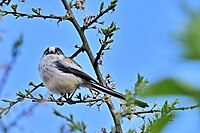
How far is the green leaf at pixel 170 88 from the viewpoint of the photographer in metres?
0.45

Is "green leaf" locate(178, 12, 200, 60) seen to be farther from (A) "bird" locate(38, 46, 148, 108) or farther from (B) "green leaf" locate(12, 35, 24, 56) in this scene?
(A) "bird" locate(38, 46, 148, 108)

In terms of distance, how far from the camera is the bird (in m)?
3.80

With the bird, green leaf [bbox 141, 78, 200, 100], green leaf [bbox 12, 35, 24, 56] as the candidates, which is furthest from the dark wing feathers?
green leaf [bbox 141, 78, 200, 100]

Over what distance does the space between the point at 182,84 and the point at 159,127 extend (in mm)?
182

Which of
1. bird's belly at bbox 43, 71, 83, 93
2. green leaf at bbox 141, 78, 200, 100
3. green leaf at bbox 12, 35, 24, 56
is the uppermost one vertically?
bird's belly at bbox 43, 71, 83, 93

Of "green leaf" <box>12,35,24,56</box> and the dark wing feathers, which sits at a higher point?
the dark wing feathers

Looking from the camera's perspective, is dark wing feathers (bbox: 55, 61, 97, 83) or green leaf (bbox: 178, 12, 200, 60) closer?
green leaf (bbox: 178, 12, 200, 60)

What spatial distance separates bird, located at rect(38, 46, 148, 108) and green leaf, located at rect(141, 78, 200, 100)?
2913 millimetres

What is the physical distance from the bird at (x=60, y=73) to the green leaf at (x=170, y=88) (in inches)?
115

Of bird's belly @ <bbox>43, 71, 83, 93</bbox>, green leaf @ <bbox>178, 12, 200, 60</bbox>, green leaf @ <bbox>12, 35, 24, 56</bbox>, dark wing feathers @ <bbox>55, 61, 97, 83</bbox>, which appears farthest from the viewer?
dark wing feathers @ <bbox>55, 61, 97, 83</bbox>

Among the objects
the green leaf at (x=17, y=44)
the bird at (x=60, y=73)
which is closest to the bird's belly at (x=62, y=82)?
the bird at (x=60, y=73)

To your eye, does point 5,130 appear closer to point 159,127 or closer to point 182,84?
point 159,127

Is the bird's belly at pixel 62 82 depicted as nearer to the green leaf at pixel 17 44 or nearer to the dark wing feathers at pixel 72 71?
the dark wing feathers at pixel 72 71

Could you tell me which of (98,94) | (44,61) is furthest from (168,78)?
(44,61)
